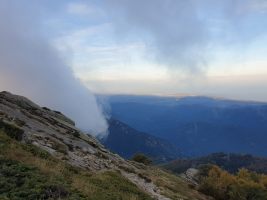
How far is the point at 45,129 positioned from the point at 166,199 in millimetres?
20987

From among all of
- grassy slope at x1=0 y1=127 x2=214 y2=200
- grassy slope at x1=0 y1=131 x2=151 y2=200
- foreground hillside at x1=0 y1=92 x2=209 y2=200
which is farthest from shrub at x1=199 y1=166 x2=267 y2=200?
grassy slope at x1=0 y1=131 x2=151 y2=200

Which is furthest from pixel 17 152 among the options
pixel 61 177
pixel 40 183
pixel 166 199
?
pixel 166 199

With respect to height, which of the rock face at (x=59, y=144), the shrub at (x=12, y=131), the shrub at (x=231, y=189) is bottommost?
the shrub at (x=231, y=189)

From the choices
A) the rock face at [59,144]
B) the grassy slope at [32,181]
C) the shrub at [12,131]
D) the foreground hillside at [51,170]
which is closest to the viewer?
the grassy slope at [32,181]

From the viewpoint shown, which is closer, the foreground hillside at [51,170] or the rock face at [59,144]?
the foreground hillside at [51,170]

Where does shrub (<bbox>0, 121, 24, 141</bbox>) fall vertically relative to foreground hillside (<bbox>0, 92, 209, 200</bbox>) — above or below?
above

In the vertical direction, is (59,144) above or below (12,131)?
below

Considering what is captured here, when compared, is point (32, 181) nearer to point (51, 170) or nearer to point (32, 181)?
point (32, 181)

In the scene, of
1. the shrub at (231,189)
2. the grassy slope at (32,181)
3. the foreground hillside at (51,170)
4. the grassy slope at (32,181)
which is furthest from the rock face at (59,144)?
the shrub at (231,189)

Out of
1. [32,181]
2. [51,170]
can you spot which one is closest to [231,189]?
[51,170]

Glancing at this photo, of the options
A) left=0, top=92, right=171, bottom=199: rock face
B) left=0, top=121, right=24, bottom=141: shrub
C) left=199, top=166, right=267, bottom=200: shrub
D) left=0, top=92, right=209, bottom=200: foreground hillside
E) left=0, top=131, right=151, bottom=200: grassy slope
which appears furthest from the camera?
left=199, top=166, right=267, bottom=200: shrub

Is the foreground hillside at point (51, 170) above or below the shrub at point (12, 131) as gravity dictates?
below

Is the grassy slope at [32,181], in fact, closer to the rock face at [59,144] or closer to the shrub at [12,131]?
the shrub at [12,131]

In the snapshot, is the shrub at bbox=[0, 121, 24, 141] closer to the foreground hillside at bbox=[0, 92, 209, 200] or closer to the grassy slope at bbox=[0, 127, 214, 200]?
the foreground hillside at bbox=[0, 92, 209, 200]
